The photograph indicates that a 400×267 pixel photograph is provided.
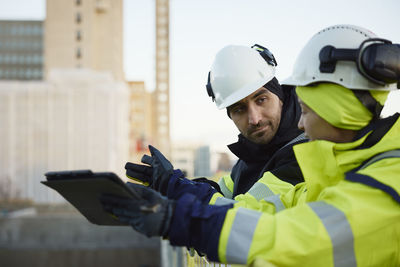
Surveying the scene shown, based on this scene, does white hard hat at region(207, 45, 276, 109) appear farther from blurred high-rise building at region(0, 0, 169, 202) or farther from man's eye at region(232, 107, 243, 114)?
blurred high-rise building at region(0, 0, 169, 202)

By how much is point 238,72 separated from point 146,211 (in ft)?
5.61

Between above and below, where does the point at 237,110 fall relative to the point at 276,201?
above

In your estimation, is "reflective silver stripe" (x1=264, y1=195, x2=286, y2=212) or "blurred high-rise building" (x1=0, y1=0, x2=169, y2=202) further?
"blurred high-rise building" (x1=0, y1=0, x2=169, y2=202)

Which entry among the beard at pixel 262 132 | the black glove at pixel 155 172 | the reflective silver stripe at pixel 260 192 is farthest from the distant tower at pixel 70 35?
the reflective silver stripe at pixel 260 192

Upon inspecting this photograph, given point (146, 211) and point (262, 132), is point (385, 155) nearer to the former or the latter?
point (146, 211)

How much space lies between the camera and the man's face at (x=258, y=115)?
267 centimetres

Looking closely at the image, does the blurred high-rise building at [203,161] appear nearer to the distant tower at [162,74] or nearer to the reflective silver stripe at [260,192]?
the reflective silver stripe at [260,192]

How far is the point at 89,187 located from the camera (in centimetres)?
150

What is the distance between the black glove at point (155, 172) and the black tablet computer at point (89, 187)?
312 millimetres

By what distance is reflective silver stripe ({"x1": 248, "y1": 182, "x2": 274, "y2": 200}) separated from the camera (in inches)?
81.0

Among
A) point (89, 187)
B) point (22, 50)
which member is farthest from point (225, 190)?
point (22, 50)

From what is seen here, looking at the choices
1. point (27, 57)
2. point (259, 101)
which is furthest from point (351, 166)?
point (27, 57)

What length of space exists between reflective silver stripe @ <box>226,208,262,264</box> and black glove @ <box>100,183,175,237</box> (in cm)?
22

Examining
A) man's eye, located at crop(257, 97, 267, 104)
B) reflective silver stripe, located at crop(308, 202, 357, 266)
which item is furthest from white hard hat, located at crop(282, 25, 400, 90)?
man's eye, located at crop(257, 97, 267, 104)
